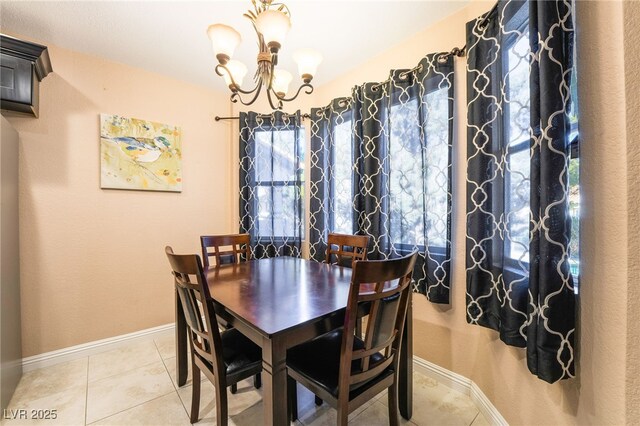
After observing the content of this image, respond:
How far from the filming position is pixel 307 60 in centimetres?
151

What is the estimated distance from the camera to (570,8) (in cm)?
92

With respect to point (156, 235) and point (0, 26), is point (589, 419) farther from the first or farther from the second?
point (0, 26)

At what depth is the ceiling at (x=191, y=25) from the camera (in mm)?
1699

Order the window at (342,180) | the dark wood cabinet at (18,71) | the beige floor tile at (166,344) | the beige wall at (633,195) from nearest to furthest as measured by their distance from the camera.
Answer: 1. the beige wall at (633,195)
2. the dark wood cabinet at (18,71)
3. the beige floor tile at (166,344)
4. the window at (342,180)

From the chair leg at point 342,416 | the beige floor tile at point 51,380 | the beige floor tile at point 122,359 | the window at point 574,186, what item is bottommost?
the beige floor tile at point 122,359

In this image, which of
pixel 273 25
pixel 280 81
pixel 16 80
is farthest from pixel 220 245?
pixel 16 80

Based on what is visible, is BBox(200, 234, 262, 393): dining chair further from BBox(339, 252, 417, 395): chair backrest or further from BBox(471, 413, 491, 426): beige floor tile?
BBox(471, 413, 491, 426): beige floor tile

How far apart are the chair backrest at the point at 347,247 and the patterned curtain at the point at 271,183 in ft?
2.11

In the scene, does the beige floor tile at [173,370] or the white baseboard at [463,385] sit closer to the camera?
the white baseboard at [463,385]

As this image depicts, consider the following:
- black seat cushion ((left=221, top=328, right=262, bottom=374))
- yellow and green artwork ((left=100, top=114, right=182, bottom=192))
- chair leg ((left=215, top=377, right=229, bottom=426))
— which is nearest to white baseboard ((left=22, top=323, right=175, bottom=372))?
yellow and green artwork ((left=100, top=114, right=182, bottom=192))

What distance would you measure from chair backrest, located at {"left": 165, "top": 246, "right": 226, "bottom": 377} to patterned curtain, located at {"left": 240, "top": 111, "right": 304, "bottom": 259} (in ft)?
4.87

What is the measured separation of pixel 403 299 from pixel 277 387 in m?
0.66

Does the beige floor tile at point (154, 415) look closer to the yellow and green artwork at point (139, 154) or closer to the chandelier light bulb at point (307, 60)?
the yellow and green artwork at point (139, 154)

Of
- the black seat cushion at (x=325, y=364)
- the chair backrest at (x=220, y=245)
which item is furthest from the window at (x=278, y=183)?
the black seat cushion at (x=325, y=364)
